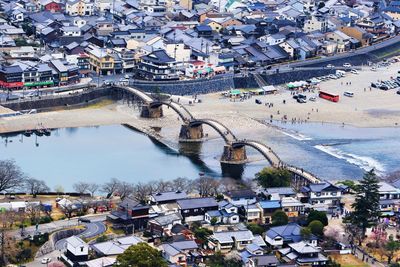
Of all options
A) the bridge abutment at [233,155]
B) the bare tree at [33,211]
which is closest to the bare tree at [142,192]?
the bare tree at [33,211]

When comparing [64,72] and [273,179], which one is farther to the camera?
[64,72]

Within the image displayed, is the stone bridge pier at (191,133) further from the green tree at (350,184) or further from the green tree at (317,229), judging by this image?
the green tree at (317,229)

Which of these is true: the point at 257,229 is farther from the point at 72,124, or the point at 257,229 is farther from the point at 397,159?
the point at 72,124

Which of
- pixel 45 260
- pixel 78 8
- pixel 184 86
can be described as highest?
pixel 78 8

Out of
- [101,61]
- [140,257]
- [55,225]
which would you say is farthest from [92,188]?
[101,61]

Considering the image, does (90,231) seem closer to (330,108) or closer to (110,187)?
(110,187)

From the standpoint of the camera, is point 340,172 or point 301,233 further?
point 340,172

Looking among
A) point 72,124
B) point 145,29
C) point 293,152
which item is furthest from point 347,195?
point 145,29
